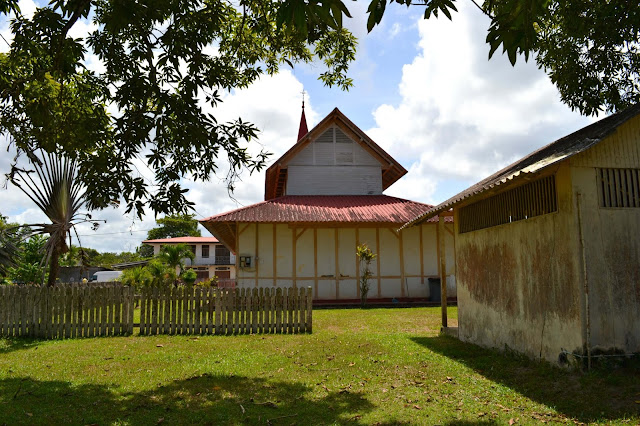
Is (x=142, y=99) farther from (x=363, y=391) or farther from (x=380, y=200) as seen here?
(x=380, y=200)

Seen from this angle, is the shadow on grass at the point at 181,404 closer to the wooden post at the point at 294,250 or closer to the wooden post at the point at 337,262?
the wooden post at the point at 294,250

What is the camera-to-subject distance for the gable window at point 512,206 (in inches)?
281

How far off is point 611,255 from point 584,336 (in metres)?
1.16

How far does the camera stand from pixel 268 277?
20.6 meters

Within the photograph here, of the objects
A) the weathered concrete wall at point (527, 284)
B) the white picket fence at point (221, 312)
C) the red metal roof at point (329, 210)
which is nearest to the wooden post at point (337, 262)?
the red metal roof at point (329, 210)

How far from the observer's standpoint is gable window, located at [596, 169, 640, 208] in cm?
660

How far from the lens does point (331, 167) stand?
2367 cm

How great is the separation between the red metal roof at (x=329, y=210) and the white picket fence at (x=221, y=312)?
7285 mm

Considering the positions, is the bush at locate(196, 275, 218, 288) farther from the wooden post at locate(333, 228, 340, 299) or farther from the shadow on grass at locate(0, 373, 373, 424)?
the shadow on grass at locate(0, 373, 373, 424)

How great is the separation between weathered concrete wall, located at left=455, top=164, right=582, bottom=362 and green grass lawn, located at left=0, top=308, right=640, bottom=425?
421 mm

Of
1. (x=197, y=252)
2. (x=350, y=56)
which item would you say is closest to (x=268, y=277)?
(x=350, y=56)

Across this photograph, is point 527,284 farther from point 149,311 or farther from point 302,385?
point 149,311

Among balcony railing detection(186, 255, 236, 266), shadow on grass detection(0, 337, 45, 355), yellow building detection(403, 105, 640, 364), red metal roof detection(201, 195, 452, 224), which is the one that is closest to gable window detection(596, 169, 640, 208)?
yellow building detection(403, 105, 640, 364)

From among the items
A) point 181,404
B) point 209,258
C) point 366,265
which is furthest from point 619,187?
point 209,258
